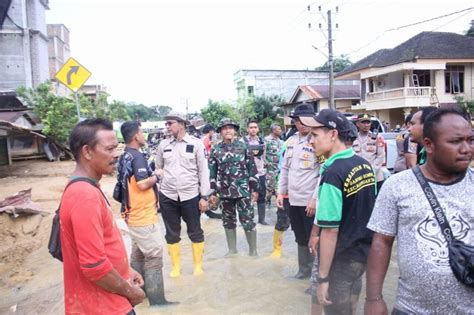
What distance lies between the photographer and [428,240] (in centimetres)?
197

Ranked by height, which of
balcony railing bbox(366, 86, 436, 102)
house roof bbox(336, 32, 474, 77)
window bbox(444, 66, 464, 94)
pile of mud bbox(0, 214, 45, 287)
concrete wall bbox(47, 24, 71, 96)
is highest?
concrete wall bbox(47, 24, 71, 96)

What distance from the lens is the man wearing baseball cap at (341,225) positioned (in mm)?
2775

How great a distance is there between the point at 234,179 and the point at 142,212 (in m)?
1.74

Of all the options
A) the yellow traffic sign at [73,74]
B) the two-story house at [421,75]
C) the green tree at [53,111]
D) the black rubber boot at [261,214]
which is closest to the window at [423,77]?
the two-story house at [421,75]

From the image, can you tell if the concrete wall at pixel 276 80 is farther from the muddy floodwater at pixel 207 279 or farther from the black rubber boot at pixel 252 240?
the black rubber boot at pixel 252 240

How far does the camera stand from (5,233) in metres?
8.63

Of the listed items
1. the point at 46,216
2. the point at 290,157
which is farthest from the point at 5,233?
the point at 290,157

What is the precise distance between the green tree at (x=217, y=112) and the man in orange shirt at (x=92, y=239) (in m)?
32.9

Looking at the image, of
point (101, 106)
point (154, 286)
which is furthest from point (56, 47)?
point (154, 286)

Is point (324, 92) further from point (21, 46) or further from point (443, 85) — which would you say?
point (21, 46)

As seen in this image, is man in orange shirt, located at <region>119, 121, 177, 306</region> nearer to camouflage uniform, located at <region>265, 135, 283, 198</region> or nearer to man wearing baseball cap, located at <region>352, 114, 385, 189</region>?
man wearing baseball cap, located at <region>352, 114, 385, 189</region>

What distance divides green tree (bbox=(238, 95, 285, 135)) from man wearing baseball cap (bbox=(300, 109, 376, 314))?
108ft

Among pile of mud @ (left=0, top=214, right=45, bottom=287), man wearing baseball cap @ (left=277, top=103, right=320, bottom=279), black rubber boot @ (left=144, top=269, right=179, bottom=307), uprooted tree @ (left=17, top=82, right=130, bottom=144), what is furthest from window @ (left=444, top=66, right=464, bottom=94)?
black rubber boot @ (left=144, top=269, right=179, bottom=307)

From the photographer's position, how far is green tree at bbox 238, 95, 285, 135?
36375 mm
